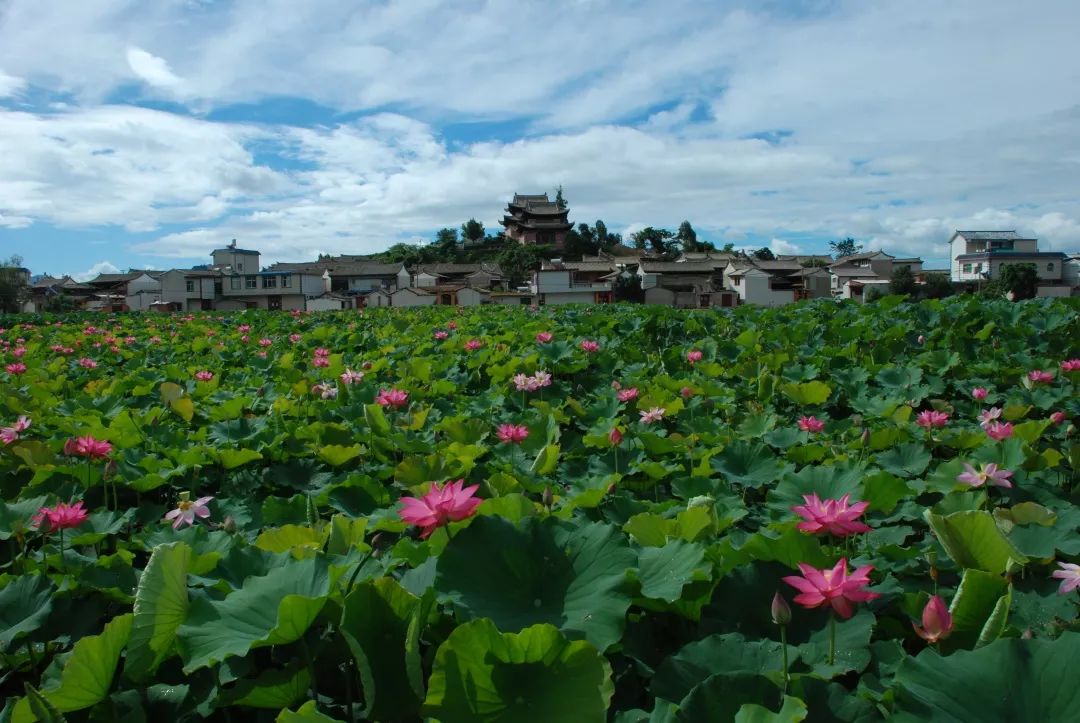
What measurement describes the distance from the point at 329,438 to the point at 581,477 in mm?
1019

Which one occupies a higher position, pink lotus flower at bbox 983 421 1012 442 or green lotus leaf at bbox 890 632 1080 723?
pink lotus flower at bbox 983 421 1012 442

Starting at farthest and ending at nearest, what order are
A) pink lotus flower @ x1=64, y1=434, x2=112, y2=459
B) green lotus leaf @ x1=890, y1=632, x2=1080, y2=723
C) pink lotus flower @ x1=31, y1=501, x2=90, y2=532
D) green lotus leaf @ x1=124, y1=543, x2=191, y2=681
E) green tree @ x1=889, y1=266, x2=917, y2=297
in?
1. green tree @ x1=889, y1=266, x2=917, y2=297
2. pink lotus flower @ x1=64, y1=434, x2=112, y2=459
3. pink lotus flower @ x1=31, y1=501, x2=90, y2=532
4. green lotus leaf @ x1=124, y1=543, x2=191, y2=681
5. green lotus leaf @ x1=890, y1=632, x2=1080, y2=723

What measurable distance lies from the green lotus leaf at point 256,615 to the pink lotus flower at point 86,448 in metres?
1.29

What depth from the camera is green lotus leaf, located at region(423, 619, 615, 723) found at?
932 mm

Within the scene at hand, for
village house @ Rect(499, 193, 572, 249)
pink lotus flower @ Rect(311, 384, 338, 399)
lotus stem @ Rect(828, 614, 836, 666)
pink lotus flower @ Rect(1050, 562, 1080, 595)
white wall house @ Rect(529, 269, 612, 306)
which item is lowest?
lotus stem @ Rect(828, 614, 836, 666)

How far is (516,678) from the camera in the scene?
3.17 ft

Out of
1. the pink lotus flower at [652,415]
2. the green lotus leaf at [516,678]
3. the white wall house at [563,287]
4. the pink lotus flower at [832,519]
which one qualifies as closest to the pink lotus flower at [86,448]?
the green lotus leaf at [516,678]

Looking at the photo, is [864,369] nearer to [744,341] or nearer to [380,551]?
[744,341]

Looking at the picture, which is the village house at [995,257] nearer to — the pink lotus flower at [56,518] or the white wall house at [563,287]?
the white wall house at [563,287]

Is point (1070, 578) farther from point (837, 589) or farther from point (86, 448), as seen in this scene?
point (86, 448)

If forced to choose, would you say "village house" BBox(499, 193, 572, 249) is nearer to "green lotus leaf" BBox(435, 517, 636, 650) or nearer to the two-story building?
the two-story building

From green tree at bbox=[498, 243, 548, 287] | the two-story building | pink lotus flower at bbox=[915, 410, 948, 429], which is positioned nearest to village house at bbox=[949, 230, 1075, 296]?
the two-story building

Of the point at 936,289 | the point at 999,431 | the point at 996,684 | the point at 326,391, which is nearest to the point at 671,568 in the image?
the point at 996,684

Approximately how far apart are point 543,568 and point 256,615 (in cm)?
49
